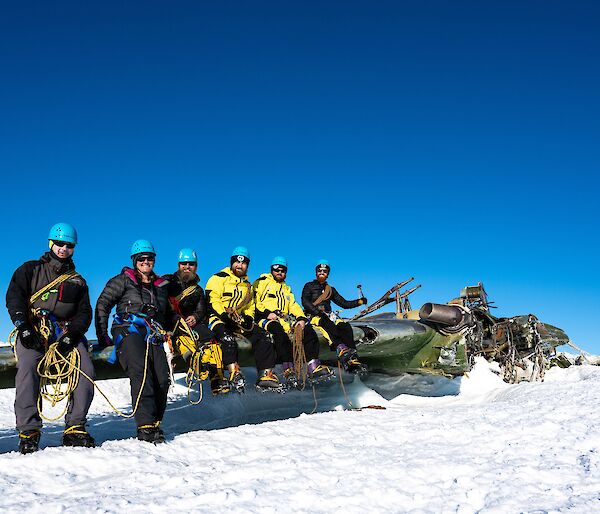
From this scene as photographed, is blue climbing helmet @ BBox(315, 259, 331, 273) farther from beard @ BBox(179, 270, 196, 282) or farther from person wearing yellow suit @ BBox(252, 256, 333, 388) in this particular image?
beard @ BBox(179, 270, 196, 282)

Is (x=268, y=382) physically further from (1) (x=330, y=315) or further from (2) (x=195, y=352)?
(1) (x=330, y=315)

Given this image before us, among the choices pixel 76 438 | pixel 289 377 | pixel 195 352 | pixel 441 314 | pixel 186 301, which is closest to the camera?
pixel 76 438

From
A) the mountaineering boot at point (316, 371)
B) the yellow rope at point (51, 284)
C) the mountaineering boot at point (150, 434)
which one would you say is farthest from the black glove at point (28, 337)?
the mountaineering boot at point (316, 371)

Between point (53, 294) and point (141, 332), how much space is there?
0.99m

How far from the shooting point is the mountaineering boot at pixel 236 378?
23.2 ft

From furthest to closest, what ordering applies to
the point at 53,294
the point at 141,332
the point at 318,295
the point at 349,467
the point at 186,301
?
the point at 318,295, the point at 186,301, the point at 141,332, the point at 53,294, the point at 349,467

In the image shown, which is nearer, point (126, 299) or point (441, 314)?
point (126, 299)

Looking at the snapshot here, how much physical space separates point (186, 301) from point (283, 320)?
184 centimetres

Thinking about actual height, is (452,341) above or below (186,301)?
below

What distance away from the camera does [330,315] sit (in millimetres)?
9656

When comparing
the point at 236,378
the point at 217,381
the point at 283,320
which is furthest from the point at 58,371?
the point at 283,320

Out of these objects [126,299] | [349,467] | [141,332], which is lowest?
[349,467]

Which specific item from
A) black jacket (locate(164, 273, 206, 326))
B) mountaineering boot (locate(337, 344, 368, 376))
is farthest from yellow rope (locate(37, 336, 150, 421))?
mountaineering boot (locate(337, 344, 368, 376))

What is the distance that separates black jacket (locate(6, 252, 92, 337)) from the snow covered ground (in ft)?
4.21
